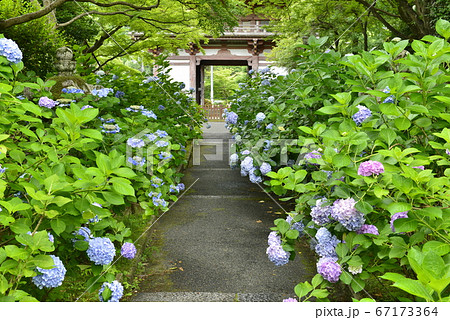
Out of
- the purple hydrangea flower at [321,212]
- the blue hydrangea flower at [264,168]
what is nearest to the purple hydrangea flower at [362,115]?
the purple hydrangea flower at [321,212]

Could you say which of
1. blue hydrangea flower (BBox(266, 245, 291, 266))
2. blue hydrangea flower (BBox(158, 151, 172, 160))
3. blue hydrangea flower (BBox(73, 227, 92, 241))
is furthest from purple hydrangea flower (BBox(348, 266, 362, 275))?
blue hydrangea flower (BBox(158, 151, 172, 160))

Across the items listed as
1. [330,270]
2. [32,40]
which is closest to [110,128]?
[330,270]

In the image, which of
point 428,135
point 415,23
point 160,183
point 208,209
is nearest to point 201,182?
point 208,209

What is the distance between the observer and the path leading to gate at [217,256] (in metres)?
2.39

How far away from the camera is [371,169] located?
1332mm

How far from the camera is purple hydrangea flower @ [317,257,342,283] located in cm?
144

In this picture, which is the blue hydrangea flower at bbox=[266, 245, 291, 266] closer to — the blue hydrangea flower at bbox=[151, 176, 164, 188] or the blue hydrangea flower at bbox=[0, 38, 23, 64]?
the blue hydrangea flower at bbox=[151, 176, 164, 188]

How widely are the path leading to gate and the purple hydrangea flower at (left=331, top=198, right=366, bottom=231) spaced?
3.52ft

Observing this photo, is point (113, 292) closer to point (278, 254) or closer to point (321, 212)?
point (278, 254)

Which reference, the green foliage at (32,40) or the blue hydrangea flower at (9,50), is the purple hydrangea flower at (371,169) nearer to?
the blue hydrangea flower at (9,50)

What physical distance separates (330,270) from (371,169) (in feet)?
1.41

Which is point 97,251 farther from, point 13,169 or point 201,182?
point 201,182

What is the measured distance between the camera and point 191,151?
696 cm

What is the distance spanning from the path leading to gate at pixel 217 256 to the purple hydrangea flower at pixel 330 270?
0.92m
